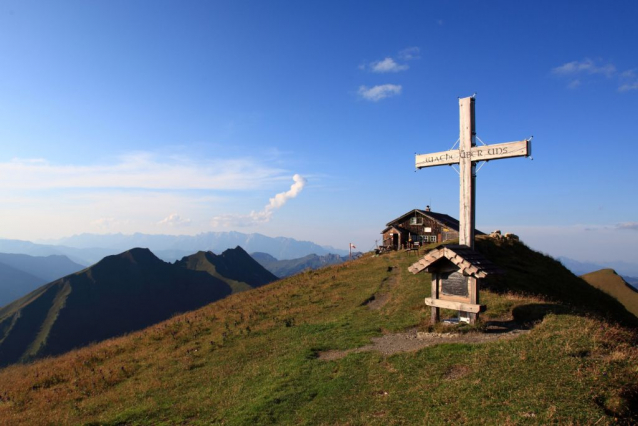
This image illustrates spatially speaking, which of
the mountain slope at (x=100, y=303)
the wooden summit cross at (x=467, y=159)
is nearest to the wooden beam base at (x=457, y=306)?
the wooden summit cross at (x=467, y=159)

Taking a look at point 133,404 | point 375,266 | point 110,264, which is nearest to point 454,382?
point 133,404

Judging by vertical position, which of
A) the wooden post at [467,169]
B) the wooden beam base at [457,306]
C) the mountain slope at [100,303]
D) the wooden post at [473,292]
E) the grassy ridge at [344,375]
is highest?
the wooden post at [467,169]

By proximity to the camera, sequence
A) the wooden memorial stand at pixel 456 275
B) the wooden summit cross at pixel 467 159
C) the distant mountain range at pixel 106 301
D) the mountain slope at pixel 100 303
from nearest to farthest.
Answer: the wooden memorial stand at pixel 456 275 < the wooden summit cross at pixel 467 159 < the mountain slope at pixel 100 303 < the distant mountain range at pixel 106 301

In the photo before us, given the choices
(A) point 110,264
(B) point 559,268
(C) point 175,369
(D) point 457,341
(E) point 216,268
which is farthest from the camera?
(E) point 216,268

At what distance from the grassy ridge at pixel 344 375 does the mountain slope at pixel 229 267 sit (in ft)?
404

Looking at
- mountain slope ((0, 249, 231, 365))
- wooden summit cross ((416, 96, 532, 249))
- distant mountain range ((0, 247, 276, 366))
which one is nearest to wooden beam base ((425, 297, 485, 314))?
wooden summit cross ((416, 96, 532, 249))

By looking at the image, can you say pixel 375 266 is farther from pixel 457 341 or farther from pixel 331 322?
pixel 457 341

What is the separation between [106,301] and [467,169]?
5123 inches

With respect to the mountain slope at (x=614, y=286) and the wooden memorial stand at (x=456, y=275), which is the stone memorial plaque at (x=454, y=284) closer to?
the wooden memorial stand at (x=456, y=275)

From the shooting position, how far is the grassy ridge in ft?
26.1

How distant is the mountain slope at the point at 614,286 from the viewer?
39719 millimetres

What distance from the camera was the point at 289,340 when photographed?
1741cm

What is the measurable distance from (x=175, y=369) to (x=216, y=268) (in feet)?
496

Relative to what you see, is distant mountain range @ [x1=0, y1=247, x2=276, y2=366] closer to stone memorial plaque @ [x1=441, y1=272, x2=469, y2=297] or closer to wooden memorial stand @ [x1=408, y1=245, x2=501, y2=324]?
wooden memorial stand @ [x1=408, y1=245, x2=501, y2=324]
